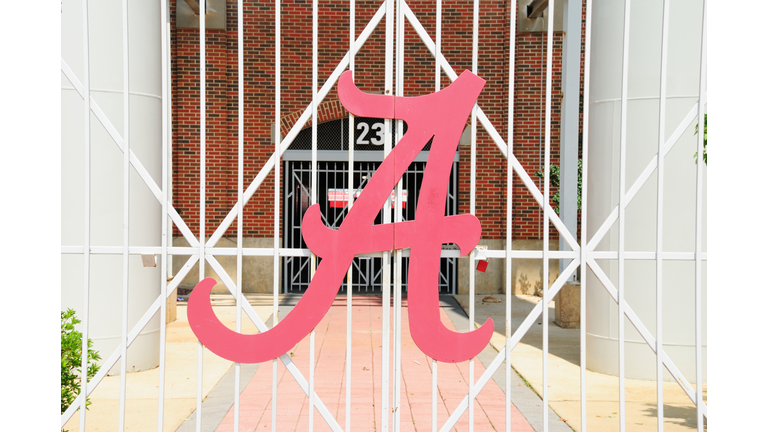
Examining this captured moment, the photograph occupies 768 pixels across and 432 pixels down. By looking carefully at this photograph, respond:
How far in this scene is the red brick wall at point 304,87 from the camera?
11914 mm

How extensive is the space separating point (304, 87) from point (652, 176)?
7.95 m

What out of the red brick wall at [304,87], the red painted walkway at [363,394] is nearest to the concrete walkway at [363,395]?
the red painted walkway at [363,394]

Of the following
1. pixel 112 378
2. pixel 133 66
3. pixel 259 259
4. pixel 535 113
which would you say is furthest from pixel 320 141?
pixel 112 378

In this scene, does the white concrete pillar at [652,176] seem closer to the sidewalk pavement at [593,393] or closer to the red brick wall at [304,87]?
the sidewalk pavement at [593,393]

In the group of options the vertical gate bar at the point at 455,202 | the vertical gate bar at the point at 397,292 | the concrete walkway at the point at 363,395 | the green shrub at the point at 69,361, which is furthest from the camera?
the vertical gate bar at the point at 455,202

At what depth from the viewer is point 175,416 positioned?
5.15 meters

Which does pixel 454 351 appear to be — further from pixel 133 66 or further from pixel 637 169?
pixel 133 66

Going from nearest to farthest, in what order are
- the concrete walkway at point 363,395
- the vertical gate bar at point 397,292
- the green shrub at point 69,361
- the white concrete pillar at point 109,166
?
the vertical gate bar at point 397,292, the green shrub at point 69,361, the concrete walkway at point 363,395, the white concrete pillar at point 109,166

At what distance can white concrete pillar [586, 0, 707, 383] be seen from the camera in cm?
589

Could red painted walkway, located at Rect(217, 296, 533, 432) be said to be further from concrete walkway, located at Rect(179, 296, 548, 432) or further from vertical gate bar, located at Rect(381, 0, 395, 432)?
vertical gate bar, located at Rect(381, 0, 395, 432)

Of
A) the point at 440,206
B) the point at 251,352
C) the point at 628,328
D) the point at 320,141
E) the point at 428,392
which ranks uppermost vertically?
the point at 320,141

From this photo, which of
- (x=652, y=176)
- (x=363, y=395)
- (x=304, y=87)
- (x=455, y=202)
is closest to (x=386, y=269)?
(x=363, y=395)

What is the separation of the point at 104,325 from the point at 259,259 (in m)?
6.02

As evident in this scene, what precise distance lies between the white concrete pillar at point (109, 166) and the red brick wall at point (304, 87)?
18.3ft
